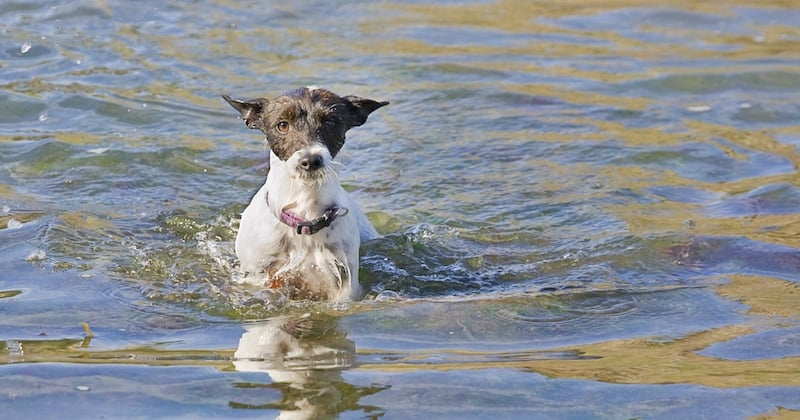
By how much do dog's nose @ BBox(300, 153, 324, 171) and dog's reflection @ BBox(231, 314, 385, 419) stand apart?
75 cm

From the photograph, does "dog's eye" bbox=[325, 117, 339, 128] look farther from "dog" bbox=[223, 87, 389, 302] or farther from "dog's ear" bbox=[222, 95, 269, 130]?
"dog's ear" bbox=[222, 95, 269, 130]

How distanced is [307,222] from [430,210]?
7.14 ft

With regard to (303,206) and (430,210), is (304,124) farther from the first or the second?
(430,210)

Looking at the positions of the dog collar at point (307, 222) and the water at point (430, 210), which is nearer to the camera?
the water at point (430, 210)

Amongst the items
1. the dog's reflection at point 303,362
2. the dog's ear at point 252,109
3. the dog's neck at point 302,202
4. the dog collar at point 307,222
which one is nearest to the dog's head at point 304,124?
the dog's ear at point 252,109

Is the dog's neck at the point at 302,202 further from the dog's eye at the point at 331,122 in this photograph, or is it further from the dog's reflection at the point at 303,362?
the dog's reflection at the point at 303,362

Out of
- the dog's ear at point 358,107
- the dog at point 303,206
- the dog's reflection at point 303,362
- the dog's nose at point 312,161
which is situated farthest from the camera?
the dog's ear at point 358,107

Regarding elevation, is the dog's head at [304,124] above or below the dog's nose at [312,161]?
above

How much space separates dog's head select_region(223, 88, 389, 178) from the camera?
6.11 m

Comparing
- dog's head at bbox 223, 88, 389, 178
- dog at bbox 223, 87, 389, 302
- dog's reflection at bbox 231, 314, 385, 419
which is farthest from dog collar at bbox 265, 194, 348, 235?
dog's reflection at bbox 231, 314, 385, 419

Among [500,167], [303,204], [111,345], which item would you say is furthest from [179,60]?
[111,345]

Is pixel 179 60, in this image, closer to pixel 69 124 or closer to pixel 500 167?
pixel 69 124

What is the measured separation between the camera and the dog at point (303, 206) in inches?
245

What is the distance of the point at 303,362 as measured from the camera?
5512 mm
